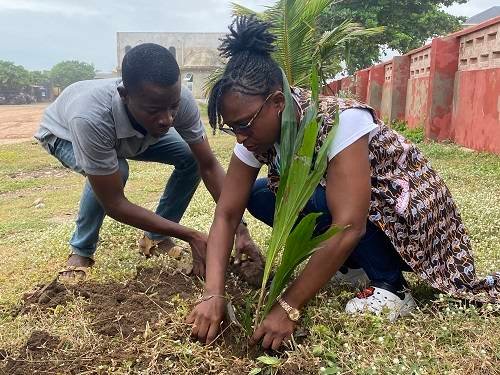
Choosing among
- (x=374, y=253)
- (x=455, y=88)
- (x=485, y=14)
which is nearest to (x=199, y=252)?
(x=374, y=253)

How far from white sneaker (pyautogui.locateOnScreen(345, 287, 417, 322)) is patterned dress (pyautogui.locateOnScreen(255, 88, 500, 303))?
0.43ft

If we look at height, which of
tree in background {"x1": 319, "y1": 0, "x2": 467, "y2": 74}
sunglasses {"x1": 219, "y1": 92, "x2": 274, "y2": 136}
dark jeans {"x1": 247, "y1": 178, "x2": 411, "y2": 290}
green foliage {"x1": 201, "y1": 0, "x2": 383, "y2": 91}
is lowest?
dark jeans {"x1": 247, "y1": 178, "x2": 411, "y2": 290}

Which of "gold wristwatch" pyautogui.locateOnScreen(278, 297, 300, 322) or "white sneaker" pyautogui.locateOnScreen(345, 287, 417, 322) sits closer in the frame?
"gold wristwatch" pyautogui.locateOnScreen(278, 297, 300, 322)

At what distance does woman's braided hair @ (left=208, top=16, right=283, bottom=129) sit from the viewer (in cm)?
207

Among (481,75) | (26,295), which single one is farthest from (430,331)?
(481,75)

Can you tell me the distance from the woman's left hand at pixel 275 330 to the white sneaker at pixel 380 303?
0.33m

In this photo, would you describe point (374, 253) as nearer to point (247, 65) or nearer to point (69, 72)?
point (247, 65)

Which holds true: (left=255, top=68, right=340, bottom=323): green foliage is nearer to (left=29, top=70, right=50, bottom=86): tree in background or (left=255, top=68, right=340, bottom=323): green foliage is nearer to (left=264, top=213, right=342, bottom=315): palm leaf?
(left=264, top=213, right=342, bottom=315): palm leaf

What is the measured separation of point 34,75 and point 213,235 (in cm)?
7026

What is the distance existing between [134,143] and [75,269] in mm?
746

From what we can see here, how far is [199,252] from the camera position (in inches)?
105

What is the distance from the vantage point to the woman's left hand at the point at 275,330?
2.05 meters

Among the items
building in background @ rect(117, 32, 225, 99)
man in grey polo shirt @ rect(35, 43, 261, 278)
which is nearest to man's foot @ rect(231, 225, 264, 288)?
man in grey polo shirt @ rect(35, 43, 261, 278)

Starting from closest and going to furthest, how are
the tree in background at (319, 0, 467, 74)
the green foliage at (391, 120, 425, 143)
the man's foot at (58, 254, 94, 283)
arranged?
1. the man's foot at (58, 254, 94, 283)
2. the green foliage at (391, 120, 425, 143)
3. the tree in background at (319, 0, 467, 74)
